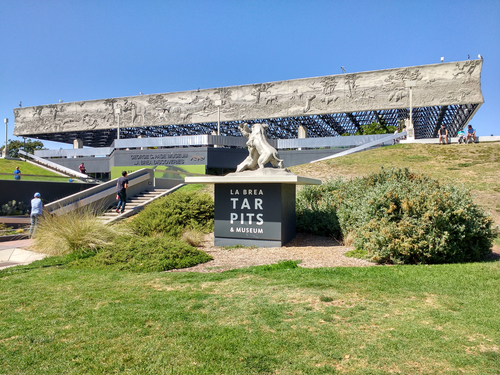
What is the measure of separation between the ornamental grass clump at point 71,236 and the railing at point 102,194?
5.61m

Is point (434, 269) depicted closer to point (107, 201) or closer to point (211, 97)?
point (107, 201)

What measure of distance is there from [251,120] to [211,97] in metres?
5.84

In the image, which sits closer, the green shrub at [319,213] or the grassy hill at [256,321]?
the grassy hill at [256,321]

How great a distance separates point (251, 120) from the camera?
44312 millimetres

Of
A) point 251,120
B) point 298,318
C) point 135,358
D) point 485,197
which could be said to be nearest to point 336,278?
point 298,318

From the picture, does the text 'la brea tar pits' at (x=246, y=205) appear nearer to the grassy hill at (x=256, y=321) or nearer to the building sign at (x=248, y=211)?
the building sign at (x=248, y=211)

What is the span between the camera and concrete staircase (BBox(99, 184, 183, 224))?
15.6 m

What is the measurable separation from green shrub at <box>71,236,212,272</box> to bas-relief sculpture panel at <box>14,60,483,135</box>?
3478 centimetres

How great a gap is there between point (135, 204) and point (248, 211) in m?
9.38

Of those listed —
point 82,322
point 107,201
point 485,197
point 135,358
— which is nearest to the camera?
point 135,358

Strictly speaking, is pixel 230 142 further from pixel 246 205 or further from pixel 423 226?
pixel 423 226

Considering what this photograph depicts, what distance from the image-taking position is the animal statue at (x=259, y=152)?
10414mm

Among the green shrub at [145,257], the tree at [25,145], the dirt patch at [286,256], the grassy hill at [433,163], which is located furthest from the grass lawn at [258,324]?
the tree at [25,145]

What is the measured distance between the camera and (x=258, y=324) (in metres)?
3.89
